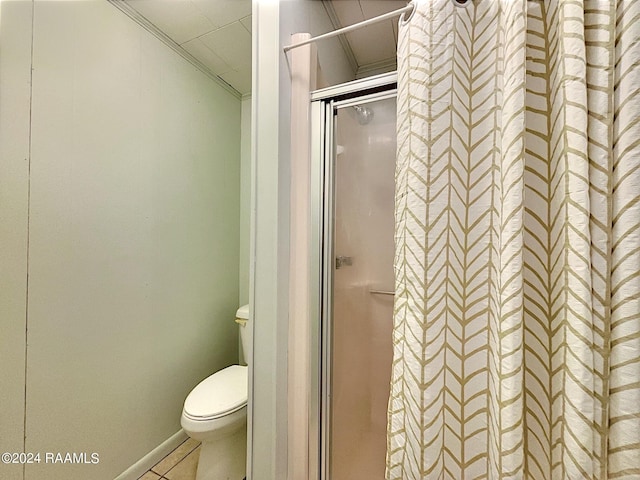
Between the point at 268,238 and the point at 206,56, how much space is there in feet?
4.19

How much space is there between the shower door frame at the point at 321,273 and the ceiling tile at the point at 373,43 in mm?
819

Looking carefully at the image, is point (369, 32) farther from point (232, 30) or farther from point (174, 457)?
point (174, 457)

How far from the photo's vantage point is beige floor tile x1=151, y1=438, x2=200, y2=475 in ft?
4.59

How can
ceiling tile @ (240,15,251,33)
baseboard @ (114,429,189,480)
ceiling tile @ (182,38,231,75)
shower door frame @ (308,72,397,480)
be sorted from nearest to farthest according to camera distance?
1. shower door frame @ (308,72,397,480)
2. baseboard @ (114,429,189,480)
3. ceiling tile @ (240,15,251,33)
4. ceiling tile @ (182,38,231,75)

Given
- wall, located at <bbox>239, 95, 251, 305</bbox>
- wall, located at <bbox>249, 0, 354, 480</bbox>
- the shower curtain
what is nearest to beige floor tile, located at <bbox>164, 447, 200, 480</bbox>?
wall, located at <bbox>249, 0, 354, 480</bbox>

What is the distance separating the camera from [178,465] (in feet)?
4.68

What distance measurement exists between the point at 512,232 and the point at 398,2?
147 cm

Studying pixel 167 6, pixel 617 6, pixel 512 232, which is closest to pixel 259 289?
pixel 512 232

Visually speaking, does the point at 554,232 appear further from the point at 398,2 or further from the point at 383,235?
the point at 398,2

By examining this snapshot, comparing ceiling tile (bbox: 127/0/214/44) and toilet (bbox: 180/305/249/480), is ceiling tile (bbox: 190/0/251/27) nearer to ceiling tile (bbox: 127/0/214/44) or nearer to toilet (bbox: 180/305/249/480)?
ceiling tile (bbox: 127/0/214/44)

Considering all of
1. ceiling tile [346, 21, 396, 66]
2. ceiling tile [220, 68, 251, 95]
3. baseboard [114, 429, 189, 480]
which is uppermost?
ceiling tile [346, 21, 396, 66]

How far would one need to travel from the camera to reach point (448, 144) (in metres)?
0.72

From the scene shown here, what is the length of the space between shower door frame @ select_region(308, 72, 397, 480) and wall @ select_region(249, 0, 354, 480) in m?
0.11

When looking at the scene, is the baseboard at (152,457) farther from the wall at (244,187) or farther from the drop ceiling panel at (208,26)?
the drop ceiling panel at (208,26)
